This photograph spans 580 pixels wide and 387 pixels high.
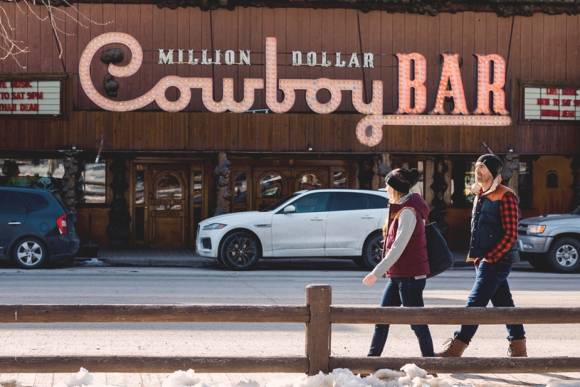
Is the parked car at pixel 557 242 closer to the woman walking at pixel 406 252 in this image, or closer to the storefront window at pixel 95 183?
the storefront window at pixel 95 183

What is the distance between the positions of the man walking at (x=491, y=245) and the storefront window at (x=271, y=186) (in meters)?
17.7

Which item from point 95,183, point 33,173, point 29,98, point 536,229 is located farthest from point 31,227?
point 536,229

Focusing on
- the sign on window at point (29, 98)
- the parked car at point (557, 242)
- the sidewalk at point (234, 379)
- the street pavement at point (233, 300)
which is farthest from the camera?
the sign on window at point (29, 98)

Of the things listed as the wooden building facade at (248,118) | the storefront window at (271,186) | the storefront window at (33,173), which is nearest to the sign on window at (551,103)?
the wooden building facade at (248,118)

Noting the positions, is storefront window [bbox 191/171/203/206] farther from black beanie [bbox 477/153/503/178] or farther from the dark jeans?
the dark jeans

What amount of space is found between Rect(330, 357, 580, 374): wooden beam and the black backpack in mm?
1046

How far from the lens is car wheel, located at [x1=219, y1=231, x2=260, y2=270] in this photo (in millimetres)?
20031

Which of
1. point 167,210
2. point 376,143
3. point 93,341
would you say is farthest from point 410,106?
point 93,341

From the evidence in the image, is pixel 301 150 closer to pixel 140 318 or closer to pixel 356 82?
pixel 356 82

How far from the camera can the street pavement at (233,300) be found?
10.3 m

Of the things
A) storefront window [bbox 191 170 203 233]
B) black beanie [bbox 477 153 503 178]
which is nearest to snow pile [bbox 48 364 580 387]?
black beanie [bbox 477 153 503 178]

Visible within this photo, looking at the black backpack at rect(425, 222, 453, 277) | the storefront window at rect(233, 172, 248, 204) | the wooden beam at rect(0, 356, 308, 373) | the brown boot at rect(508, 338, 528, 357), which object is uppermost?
the storefront window at rect(233, 172, 248, 204)

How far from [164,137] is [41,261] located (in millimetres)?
5686

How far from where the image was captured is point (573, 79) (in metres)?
26.2
